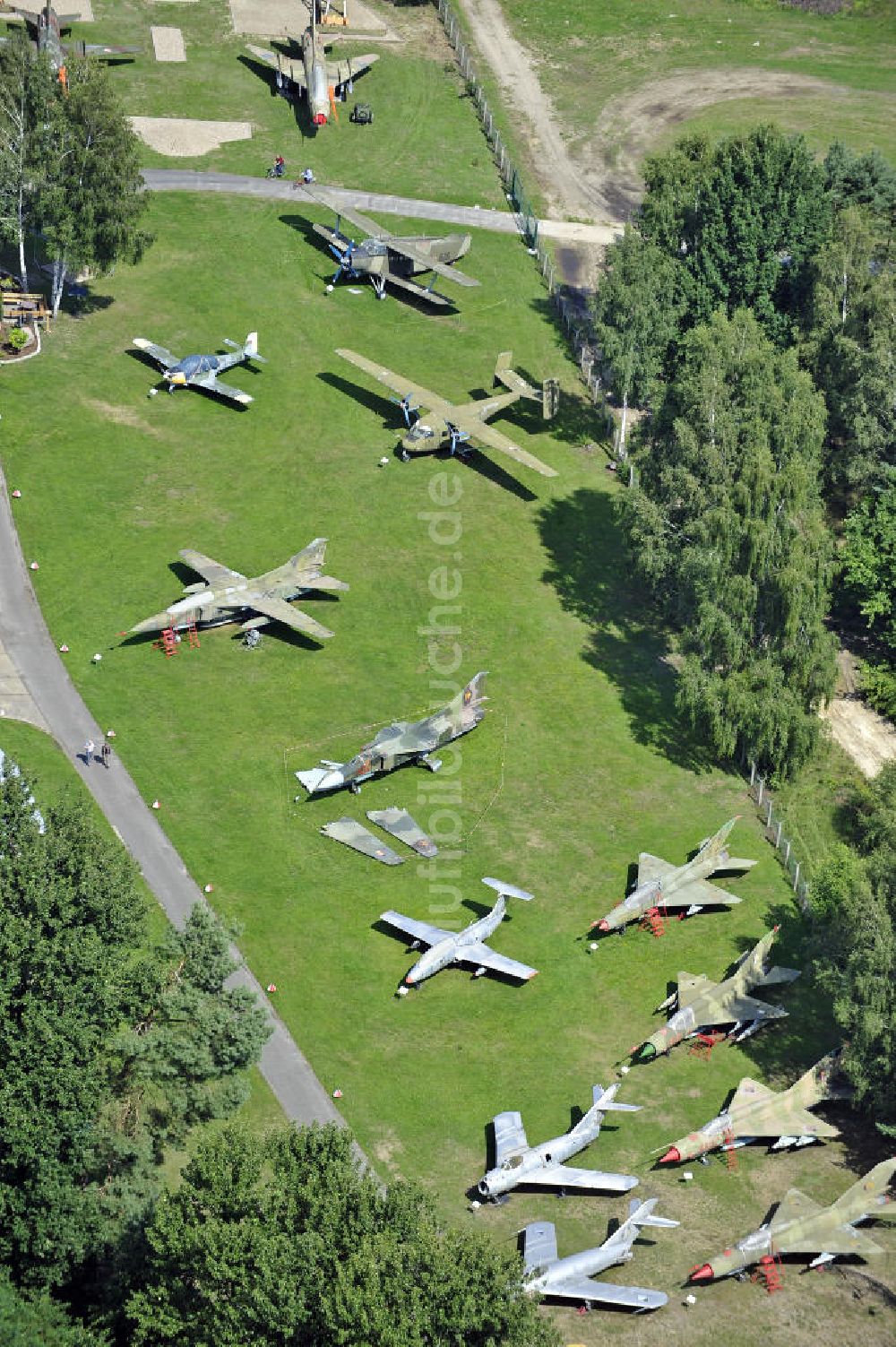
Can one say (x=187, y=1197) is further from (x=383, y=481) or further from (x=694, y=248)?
(x=694, y=248)

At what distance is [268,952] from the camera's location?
278ft

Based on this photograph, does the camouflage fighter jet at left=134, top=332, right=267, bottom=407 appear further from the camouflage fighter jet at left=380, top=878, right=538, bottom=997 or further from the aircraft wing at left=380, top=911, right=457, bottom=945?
the camouflage fighter jet at left=380, top=878, right=538, bottom=997

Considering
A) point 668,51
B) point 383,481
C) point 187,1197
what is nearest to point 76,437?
point 383,481

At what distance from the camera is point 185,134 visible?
5861 inches

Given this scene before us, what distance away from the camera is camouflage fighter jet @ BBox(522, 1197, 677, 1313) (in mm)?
68688

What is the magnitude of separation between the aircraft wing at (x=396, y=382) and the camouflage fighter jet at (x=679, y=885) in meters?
41.6

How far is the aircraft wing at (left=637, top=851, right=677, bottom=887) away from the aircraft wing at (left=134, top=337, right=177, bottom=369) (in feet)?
176

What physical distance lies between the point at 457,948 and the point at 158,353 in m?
57.4

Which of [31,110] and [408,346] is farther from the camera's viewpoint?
[408,346]

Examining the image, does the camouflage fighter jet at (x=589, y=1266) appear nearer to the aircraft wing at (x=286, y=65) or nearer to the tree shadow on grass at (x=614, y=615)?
the tree shadow on grass at (x=614, y=615)

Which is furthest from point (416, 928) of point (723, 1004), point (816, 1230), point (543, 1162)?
point (816, 1230)

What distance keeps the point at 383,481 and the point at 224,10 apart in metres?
70.3

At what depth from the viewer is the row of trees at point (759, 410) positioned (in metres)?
100

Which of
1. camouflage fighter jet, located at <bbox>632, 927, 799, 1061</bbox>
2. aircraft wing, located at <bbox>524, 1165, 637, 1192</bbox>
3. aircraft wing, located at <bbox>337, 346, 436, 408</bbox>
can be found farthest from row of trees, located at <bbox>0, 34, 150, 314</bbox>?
aircraft wing, located at <bbox>524, 1165, 637, 1192</bbox>
